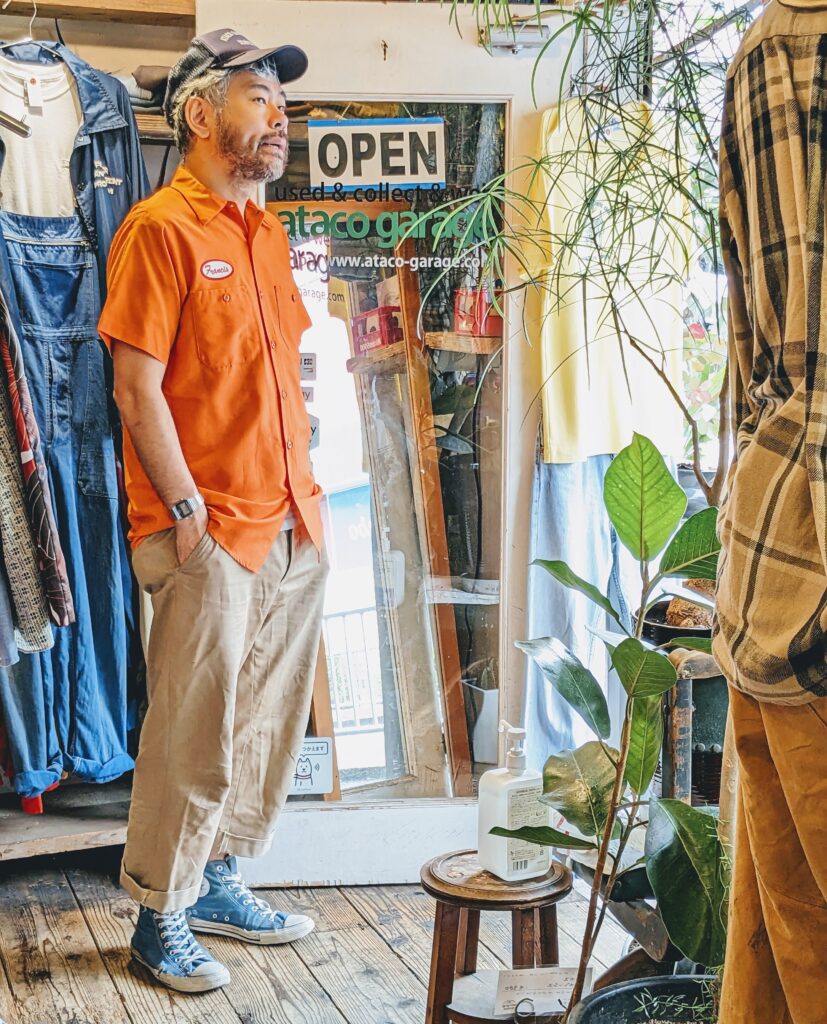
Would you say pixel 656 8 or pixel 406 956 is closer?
pixel 656 8

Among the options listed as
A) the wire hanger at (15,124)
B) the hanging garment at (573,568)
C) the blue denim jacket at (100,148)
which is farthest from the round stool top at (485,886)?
the wire hanger at (15,124)

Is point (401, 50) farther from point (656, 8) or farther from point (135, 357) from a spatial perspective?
point (656, 8)

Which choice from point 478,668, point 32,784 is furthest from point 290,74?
point 32,784

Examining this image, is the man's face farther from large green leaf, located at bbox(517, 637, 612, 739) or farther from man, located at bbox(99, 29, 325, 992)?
large green leaf, located at bbox(517, 637, 612, 739)

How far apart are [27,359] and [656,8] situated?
1584 mm

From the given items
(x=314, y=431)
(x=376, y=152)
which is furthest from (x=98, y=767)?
(x=376, y=152)

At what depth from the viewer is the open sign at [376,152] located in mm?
2568

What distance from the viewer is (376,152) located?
2.58 meters

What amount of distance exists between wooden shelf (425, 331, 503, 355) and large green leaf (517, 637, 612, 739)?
50.2 inches

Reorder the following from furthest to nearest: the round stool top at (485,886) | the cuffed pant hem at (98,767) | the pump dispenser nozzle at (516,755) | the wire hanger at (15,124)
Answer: the cuffed pant hem at (98,767), the wire hanger at (15,124), the pump dispenser nozzle at (516,755), the round stool top at (485,886)

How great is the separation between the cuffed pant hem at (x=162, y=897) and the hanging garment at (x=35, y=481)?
1.85 ft

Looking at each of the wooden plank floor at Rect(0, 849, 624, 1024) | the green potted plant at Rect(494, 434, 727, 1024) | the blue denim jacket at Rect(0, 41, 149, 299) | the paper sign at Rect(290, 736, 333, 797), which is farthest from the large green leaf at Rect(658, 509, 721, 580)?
the blue denim jacket at Rect(0, 41, 149, 299)

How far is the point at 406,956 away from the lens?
227 cm

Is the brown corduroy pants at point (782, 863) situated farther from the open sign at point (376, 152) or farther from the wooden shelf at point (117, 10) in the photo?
the wooden shelf at point (117, 10)
